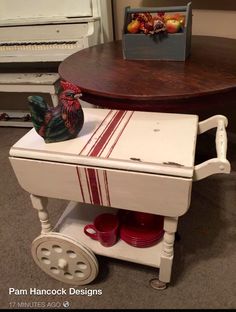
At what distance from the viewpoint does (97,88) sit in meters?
0.99

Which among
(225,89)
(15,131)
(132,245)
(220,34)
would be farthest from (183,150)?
(15,131)

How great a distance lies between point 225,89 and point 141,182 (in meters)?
0.47

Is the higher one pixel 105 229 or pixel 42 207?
pixel 42 207

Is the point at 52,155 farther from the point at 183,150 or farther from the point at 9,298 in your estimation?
the point at 9,298

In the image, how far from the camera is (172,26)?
109 centimetres

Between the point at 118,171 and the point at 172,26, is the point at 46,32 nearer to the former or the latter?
the point at 172,26

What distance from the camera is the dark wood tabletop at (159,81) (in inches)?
37.0

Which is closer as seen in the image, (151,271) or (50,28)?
(151,271)

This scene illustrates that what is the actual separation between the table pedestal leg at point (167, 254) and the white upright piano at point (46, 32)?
118 centimetres

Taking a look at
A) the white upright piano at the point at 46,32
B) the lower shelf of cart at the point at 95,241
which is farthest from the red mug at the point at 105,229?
the white upright piano at the point at 46,32

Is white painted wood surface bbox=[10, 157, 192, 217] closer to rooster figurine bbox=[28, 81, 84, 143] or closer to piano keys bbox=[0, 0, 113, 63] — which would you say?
rooster figurine bbox=[28, 81, 84, 143]

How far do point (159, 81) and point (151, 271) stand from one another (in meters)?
0.75

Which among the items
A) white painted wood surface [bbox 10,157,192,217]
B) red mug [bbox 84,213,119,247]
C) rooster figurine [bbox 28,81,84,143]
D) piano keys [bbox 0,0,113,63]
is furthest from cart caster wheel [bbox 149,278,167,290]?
piano keys [bbox 0,0,113,63]

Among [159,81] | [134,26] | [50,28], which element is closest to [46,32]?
[50,28]
